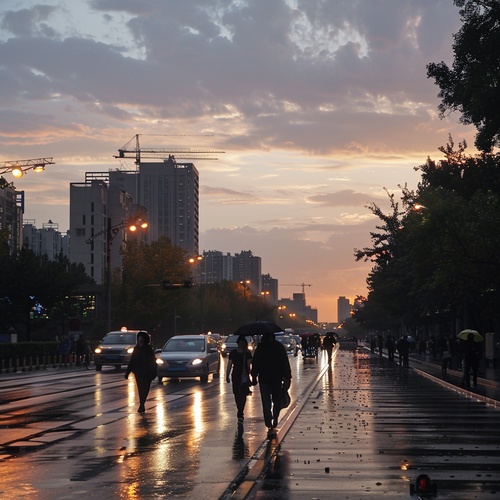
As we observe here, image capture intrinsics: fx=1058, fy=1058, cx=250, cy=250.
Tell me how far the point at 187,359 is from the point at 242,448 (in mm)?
24007

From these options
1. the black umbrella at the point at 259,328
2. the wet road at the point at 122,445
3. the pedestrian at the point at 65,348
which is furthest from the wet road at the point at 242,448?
the pedestrian at the point at 65,348

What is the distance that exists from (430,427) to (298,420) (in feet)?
9.35

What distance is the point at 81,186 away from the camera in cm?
19100

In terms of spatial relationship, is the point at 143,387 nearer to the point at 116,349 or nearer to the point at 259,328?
the point at 259,328

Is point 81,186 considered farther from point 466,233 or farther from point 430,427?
point 430,427

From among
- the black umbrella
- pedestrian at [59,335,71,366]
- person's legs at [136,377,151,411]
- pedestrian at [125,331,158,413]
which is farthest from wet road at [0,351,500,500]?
Answer: pedestrian at [59,335,71,366]

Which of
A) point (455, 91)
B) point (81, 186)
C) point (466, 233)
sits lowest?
point (466, 233)

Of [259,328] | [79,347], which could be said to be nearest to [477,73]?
[259,328]

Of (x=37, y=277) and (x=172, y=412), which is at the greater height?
(x=37, y=277)

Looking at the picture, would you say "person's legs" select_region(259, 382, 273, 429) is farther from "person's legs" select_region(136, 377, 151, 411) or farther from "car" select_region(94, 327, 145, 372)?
"car" select_region(94, 327, 145, 372)

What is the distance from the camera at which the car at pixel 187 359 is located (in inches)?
1560

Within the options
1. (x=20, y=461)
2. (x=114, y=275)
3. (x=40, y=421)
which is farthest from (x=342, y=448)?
(x=114, y=275)

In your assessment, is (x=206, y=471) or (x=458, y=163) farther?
(x=458, y=163)

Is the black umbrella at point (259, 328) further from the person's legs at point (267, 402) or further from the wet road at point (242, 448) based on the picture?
the wet road at point (242, 448)
